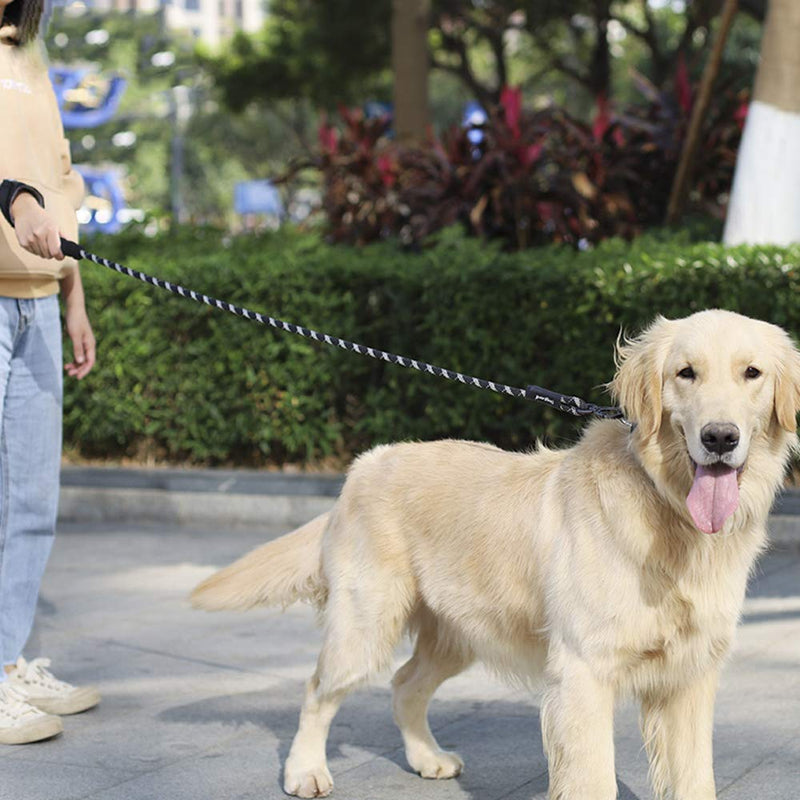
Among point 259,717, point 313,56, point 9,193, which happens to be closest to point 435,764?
point 259,717

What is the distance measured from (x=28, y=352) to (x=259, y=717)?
1.60 m

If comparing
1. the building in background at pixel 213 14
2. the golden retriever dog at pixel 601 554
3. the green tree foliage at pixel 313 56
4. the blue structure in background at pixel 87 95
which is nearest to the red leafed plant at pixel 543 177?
the golden retriever dog at pixel 601 554

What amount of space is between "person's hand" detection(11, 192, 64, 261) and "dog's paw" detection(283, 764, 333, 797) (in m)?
1.88

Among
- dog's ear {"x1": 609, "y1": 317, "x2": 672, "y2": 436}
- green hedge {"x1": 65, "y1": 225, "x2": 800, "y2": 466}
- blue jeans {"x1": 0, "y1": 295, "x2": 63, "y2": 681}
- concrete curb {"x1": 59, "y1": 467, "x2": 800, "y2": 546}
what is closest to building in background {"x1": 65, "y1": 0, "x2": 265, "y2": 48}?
green hedge {"x1": 65, "y1": 225, "x2": 800, "y2": 466}

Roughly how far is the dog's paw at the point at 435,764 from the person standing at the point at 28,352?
1.32 m

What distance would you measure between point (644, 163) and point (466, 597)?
747cm

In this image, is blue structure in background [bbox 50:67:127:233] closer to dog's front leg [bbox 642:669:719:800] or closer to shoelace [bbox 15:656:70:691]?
shoelace [bbox 15:656:70:691]

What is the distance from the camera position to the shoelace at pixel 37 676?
495 cm

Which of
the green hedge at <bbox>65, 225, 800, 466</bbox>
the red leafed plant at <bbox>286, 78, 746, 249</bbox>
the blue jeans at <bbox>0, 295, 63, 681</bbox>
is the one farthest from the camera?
the red leafed plant at <bbox>286, 78, 746, 249</bbox>

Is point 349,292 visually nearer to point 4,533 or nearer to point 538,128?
point 538,128

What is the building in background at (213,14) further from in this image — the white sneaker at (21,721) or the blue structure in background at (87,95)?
the white sneaker at (21,721)

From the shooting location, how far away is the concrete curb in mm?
8320

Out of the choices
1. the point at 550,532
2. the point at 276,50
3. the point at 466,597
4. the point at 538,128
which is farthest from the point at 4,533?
the point at 276,50

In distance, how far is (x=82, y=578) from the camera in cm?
724
